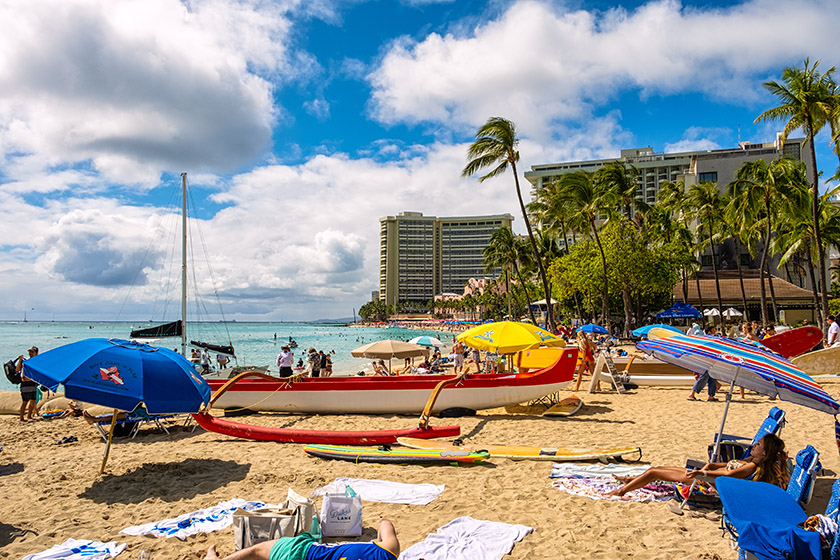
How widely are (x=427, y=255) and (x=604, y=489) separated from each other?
16943 cm

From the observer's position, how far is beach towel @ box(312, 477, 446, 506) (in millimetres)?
5625

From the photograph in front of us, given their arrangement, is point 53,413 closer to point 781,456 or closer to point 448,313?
point 781,456

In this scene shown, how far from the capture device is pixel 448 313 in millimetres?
142750

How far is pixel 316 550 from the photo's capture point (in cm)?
345

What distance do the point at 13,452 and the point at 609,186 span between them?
1279 inches

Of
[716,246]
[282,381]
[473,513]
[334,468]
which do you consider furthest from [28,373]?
[716,246]

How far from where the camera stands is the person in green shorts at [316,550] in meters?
3.36

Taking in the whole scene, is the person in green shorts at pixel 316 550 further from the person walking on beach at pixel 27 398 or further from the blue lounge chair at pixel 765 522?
the person walking on beach at pixel 27 398

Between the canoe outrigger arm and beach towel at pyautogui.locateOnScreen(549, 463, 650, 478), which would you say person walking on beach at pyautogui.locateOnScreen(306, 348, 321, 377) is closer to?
the canoe outrigger arm

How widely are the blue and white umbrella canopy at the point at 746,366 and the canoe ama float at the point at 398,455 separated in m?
2.84

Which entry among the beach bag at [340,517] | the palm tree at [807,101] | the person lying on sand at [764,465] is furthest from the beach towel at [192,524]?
the palm tree at [807,101]

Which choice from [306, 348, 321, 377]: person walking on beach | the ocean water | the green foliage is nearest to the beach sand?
[306, 348, 321, 377]: person walking on beach

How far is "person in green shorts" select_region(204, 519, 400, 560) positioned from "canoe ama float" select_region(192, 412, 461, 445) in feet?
14.4

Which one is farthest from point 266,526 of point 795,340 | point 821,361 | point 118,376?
point 795,340
